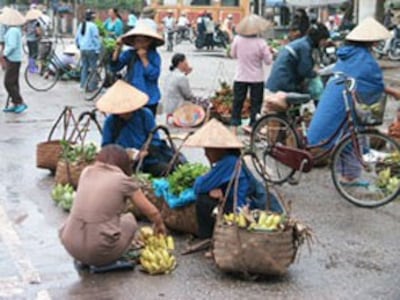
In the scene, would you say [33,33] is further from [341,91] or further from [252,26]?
[341,91]

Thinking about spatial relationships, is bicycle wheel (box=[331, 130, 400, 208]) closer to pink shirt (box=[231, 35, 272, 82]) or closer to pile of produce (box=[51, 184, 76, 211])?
pile of produce (box=[51, 184, 76, 211])

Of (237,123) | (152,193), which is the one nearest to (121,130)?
(152,193)

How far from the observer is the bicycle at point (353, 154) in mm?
8320

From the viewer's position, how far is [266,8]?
41281 millimetres

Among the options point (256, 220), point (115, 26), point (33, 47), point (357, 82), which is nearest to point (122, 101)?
point (256, 220)

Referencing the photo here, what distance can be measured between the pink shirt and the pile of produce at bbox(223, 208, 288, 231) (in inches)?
228

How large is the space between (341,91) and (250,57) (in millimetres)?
2600

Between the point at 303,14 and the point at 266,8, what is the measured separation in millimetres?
30094

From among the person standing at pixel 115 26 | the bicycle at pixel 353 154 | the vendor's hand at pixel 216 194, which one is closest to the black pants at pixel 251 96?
the bicycle at pixel 353 154

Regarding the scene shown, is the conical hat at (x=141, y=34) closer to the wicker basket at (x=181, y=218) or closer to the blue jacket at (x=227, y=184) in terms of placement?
the wicker basket at (x=181, y=218)

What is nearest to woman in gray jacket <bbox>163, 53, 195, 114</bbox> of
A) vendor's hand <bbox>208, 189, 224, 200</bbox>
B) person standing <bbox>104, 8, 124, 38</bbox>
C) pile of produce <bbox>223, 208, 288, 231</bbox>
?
vendor's hand <bbox>208, 189, 224, 200</bbox>

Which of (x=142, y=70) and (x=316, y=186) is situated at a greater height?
(x=142, y=70)

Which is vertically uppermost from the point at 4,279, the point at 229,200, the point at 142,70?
the point at 142,70

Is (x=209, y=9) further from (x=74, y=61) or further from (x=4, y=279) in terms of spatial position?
(x=4, y=279)
